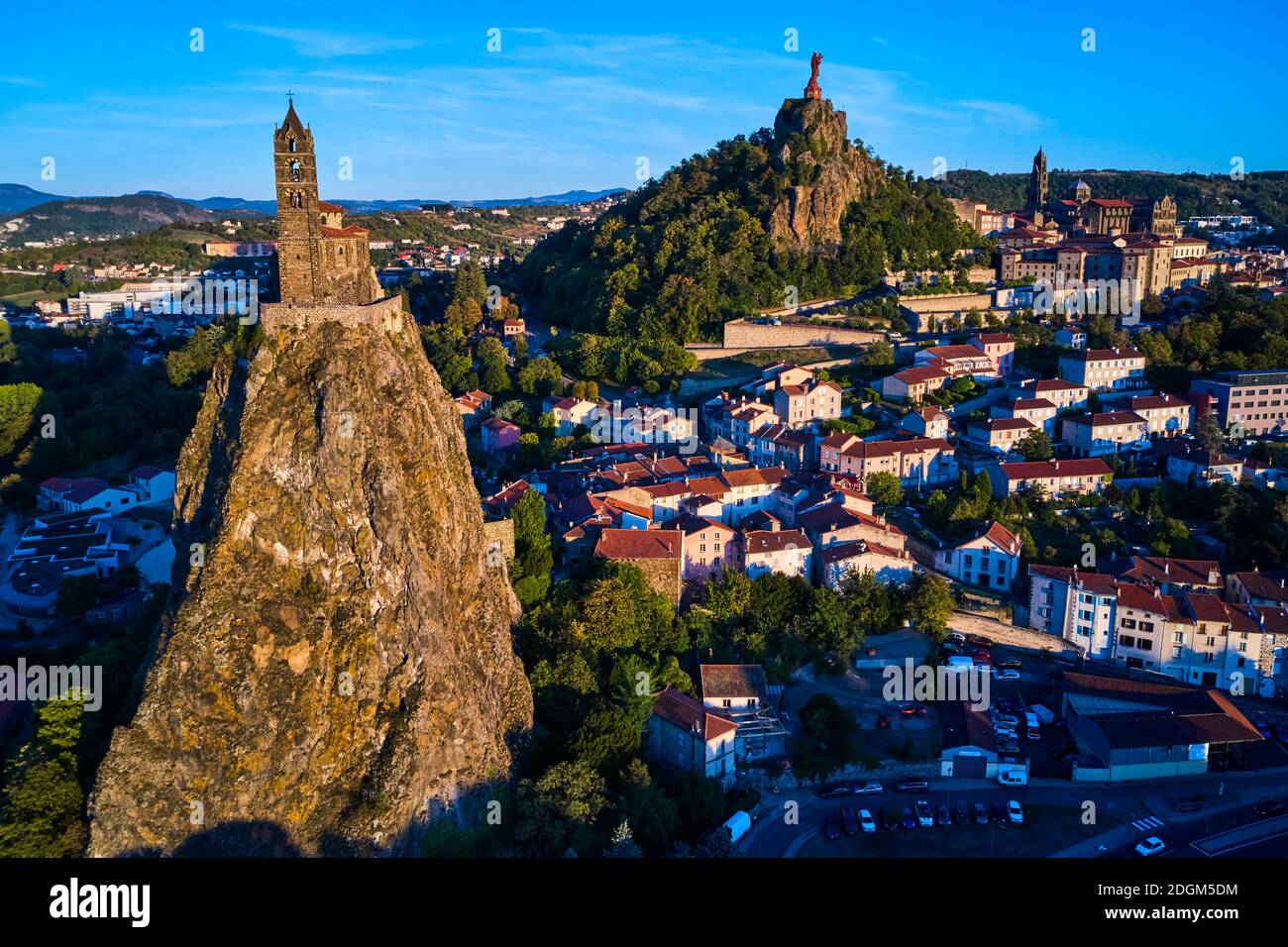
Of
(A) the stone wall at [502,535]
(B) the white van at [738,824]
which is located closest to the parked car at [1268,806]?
(B) the white van at [738,824]

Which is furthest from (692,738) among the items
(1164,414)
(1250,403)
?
(1250,403)

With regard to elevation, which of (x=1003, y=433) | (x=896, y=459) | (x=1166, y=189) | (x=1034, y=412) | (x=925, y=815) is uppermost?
(x=1166, y=189)

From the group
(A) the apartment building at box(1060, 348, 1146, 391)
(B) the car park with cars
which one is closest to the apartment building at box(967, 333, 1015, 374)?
(A) the apartment building at box(1060, 348, 1146, 391)

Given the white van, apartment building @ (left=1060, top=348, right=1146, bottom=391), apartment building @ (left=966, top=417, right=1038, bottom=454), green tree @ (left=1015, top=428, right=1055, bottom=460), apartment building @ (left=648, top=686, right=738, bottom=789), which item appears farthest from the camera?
apartment building @ (left=1060, top=348, right=1146, bottom=391)

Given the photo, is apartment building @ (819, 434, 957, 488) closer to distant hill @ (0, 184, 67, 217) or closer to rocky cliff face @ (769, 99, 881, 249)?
rocky cliff face @ (769, 99, 881, 249)

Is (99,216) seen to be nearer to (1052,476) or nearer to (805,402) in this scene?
(805,402)

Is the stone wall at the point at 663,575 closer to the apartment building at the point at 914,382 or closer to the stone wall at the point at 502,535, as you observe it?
the stone wall at the point at 502,535
